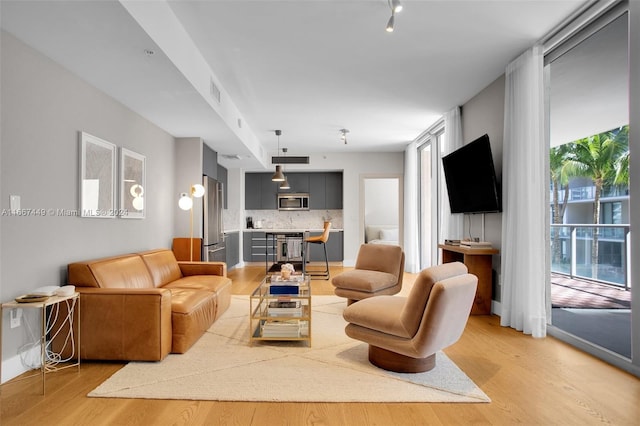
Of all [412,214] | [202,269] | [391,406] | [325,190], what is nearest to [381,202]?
[325,190]

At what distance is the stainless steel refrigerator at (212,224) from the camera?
19.7 ft

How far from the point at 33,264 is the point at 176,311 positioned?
109 cm

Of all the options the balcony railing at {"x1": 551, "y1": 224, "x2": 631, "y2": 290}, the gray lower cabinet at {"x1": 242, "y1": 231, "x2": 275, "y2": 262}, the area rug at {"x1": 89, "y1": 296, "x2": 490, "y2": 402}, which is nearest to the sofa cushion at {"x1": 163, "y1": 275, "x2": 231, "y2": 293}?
the area rug at {"x1": 89, "y1": 296, "x2": 490, "y2": 402}

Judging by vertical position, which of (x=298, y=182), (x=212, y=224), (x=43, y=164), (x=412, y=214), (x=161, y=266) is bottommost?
(x=161, y=266)

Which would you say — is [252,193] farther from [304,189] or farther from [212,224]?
[212,224]

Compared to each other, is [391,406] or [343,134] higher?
[343,134]

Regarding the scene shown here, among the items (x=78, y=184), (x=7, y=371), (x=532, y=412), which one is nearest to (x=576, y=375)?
(x=532, y=412)

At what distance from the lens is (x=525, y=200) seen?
144 inches

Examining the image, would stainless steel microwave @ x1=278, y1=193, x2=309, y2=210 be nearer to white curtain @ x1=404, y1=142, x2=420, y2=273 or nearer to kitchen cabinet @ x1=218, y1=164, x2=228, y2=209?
kitchen cabinet @ x1=218, y1=164, x2=228, y2=209

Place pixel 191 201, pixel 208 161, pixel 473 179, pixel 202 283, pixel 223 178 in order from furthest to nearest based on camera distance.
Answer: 1. pixel 223 178
2. pixel 208 161
3. pixel 191 201
4. pixel 473 179
5. pixel 202 283

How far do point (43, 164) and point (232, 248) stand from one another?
5586mm

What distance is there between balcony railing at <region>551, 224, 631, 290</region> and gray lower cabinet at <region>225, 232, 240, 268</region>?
19.1ft

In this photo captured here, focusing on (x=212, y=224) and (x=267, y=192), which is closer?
(x=212, y=224)

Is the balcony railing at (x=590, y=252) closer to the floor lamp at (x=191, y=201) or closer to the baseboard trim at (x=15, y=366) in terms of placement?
the floor lamp at (x=191, y=201)
